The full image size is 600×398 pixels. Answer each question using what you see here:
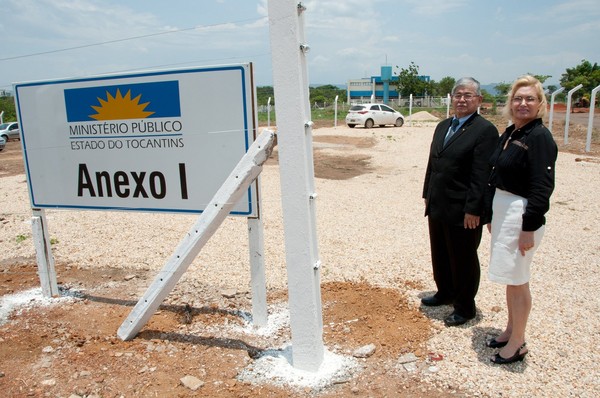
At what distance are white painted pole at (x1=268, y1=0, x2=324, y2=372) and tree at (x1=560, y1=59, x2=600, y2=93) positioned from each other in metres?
49.8

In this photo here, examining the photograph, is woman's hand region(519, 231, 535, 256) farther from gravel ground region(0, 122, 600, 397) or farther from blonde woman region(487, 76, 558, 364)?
gravel ground region(0, 122, 600, 397)

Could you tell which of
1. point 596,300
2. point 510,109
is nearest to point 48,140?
point 510,109

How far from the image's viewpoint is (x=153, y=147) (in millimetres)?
3771

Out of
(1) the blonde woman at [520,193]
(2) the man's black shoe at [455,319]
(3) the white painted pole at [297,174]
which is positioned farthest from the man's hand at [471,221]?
(3) the white painted pole at [297,174]

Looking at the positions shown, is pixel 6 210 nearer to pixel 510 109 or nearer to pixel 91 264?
pixel 91 264

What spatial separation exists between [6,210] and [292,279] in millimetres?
7828

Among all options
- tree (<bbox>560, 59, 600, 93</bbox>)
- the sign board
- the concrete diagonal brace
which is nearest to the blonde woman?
the concrete diagonal brace

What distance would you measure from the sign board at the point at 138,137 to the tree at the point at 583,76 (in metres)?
49.4

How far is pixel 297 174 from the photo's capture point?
8.91 ft

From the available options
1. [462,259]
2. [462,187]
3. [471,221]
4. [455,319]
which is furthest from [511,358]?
[462,187]

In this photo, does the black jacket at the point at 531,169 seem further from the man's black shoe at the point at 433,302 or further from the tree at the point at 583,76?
the tree at the point at 583,76

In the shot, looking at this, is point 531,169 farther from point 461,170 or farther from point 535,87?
point 461,170

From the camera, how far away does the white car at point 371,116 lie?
2577cm

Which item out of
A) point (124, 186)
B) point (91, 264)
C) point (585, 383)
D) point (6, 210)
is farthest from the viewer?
point (6, 210)
